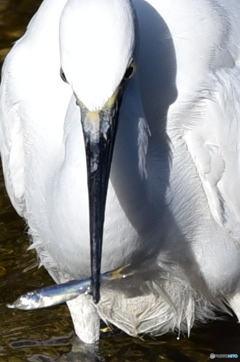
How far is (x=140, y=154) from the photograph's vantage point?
128 inches

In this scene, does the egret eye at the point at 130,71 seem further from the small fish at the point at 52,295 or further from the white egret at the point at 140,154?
the small fish at the point at 52,295

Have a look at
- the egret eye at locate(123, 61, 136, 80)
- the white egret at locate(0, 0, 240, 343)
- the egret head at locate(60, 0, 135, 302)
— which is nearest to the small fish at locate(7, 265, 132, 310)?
the white egret at locate(0, 0, 240, 343)

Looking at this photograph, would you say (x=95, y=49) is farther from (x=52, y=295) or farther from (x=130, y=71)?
(x=52, y=295)

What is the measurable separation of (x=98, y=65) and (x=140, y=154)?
493 mm

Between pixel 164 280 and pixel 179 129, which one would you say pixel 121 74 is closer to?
pixel 179 129

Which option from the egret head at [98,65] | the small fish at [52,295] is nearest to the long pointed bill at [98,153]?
the egret head at [98,65]

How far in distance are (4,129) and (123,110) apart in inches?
41.8

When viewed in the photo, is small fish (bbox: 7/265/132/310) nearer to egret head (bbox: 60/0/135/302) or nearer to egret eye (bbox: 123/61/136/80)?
egret head (bbox: 60/0/135/302)

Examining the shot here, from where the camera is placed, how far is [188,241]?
3834 millimetres

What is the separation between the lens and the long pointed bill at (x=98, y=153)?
2928 mm

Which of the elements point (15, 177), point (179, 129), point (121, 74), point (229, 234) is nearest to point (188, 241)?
point (229, 234)

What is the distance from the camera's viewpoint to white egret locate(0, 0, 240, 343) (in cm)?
307

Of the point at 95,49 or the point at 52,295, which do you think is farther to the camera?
the point at 52,295

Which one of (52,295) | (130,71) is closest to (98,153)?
(130,71)
